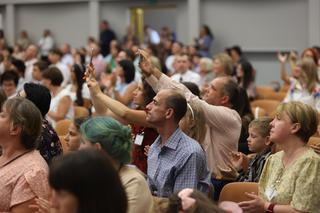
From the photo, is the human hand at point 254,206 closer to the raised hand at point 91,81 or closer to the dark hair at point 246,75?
the raised hand at point 91,81

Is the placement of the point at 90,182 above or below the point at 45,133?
above

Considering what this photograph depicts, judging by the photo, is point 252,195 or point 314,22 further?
point 314,22

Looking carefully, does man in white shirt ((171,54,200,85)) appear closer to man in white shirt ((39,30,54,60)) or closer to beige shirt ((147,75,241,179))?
beige shirt ((147,75,241,179))

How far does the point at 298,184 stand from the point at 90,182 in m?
1.75

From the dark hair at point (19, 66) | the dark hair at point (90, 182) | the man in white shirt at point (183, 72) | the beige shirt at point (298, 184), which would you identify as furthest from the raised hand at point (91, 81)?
the dark hair at point (19, 66)

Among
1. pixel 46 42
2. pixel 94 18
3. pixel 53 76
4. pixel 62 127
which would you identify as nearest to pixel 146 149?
pixel 62 127

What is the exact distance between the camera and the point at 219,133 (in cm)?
433

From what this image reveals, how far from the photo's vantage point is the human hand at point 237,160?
4.36 m

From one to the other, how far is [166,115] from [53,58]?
829 cm

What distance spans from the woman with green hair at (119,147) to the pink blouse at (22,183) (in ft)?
1.42

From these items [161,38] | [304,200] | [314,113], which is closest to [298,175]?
[304,200]

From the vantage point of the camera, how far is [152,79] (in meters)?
4.19

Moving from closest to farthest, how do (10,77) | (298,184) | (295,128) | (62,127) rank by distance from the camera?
(298,184), (295,128), (62,127), (10,77)

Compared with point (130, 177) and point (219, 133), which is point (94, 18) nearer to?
point (219, 133)
